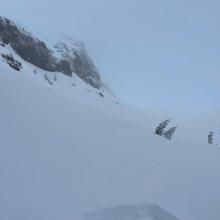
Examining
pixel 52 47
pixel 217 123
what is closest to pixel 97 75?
pixel 52 47

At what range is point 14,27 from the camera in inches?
2717

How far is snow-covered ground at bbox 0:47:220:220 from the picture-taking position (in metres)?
6.95

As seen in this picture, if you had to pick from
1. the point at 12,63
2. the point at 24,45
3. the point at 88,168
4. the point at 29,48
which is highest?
the point at 29,48

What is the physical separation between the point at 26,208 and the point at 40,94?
5.88m

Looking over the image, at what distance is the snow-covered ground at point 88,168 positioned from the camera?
6949 mm

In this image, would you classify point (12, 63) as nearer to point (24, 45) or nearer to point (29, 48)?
point (24, 45)

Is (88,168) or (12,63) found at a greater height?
(12,63)

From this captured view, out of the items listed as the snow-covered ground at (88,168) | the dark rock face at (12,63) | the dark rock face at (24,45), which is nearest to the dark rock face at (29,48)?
the dark rock face at (24,45)

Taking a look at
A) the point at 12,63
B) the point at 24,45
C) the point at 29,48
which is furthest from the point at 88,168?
the point at 29,48

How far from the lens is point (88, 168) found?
27.7 feet

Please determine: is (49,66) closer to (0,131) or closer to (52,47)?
(52,47)

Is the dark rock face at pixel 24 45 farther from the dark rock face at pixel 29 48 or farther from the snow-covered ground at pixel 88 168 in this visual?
the snow-covered ground at pixel 88 168

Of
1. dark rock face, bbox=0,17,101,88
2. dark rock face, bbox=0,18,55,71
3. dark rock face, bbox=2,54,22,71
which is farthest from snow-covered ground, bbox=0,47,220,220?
dark rock face, bbox=0,18,55,71

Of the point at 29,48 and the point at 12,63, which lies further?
the point at 29,48
